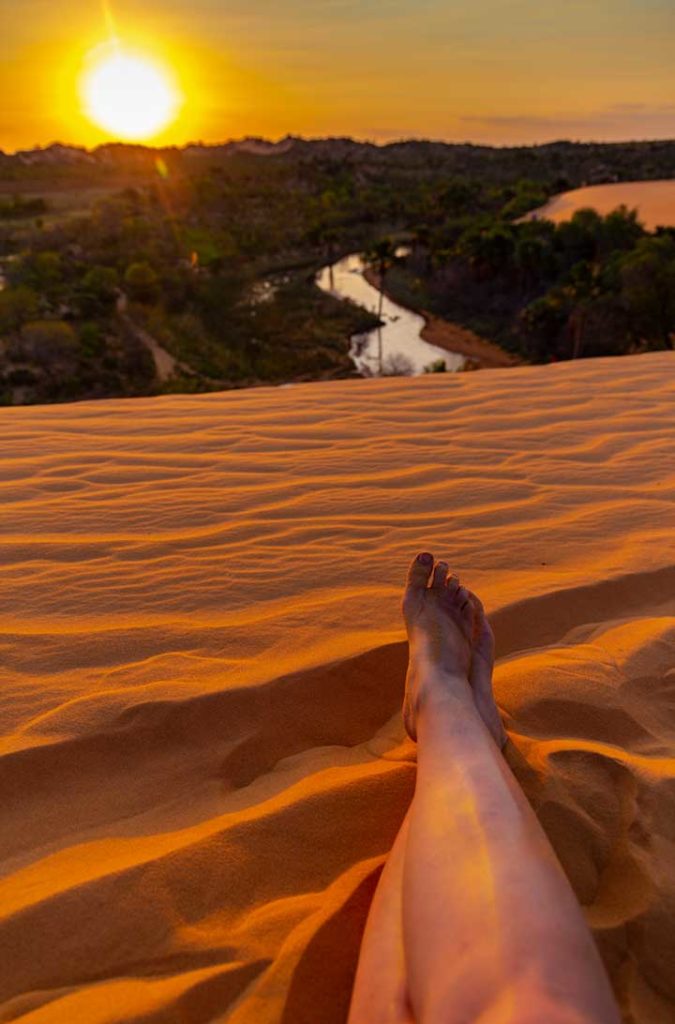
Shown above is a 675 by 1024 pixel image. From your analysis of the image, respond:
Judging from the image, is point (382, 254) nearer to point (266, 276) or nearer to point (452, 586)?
point (266, 276)

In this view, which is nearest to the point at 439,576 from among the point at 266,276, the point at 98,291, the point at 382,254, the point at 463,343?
the point at 98,291

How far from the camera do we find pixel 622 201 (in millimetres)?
46594

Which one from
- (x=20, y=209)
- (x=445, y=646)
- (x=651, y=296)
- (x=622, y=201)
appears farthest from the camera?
(x=20, y=209)

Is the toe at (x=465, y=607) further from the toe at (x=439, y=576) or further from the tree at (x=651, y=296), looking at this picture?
the tree at (x=651, y=296)

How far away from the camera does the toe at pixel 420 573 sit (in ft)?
6.20

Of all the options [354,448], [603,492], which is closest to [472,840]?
[603,492]

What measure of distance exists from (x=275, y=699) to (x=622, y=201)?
52.4 m

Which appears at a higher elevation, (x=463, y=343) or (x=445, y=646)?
(x=463, y=343)

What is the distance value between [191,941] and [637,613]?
4.91 ft

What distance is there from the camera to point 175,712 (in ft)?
5.30

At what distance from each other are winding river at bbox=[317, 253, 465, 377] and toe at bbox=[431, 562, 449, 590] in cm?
2214

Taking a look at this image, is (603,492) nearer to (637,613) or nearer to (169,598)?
(637,613)

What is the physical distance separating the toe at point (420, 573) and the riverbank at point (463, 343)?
25.1 meters

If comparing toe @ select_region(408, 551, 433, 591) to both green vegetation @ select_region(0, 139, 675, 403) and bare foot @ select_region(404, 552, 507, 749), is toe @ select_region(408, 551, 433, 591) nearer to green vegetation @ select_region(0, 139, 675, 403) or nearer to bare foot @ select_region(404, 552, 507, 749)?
bare foot @ select_region(404, 552, 507, 749)
